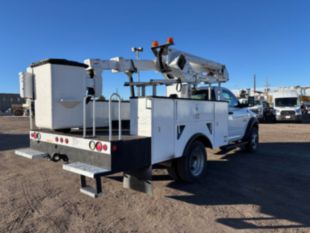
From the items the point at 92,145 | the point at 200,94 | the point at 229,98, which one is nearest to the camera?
the point at 92,145

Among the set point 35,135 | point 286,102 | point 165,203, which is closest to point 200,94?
point 165,203

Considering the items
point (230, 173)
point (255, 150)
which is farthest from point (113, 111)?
point (255, 150)

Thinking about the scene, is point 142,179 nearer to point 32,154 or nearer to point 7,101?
point 32,154

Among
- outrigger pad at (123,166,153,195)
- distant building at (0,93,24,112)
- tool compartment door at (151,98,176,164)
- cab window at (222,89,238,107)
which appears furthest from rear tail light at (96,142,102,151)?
distant building at (0,93,24,112)

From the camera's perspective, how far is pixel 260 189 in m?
4.94

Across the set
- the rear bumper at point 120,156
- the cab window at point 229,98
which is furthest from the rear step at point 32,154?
the cab window at point 229,98

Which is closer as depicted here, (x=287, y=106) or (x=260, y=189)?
(x=260, y=189)

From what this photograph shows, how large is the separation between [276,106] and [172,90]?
19.2m

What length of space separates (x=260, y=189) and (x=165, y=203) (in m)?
1.97

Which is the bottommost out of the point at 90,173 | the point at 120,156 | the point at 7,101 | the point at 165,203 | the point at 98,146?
the point at 165,203

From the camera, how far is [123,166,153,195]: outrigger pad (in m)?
3.90

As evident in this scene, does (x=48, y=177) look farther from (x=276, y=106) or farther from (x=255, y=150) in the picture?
(x=276, y=106)

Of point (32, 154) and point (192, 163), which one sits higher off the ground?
point (32, 154)

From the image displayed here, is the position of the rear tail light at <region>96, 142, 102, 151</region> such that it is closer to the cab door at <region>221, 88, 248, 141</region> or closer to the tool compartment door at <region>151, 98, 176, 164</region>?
the tool compartment door at <region>151, 98, 176, 164</region>
